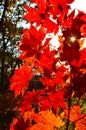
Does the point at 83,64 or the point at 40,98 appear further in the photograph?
the point at 40,98

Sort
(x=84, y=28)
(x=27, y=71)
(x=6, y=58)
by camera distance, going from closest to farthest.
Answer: (x=84, y=28) → (x=27, y=71) → (x=6, y=58)

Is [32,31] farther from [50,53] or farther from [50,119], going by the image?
[50,119]

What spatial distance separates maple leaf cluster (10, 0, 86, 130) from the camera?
5.55ft

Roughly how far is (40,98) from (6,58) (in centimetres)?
1596

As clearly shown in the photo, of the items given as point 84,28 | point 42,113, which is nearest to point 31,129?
point 42,113

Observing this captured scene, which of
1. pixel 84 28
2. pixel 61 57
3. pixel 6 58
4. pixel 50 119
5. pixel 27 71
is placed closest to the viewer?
pixel 61 57

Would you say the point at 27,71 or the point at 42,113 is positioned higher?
the point at 27,71

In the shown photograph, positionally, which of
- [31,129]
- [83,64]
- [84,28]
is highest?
[84,28]

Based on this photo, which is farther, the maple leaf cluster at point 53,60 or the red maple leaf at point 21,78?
the red maple leaf at point 21,78

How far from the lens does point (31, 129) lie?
76.2 inches

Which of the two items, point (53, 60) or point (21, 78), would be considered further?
point (21, 78)

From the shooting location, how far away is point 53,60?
1.75 meters

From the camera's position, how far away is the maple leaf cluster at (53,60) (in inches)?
66.6

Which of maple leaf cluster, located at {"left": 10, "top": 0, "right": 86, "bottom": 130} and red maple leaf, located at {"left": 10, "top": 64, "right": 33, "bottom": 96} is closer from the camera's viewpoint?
maple leaf cluster, located at {"left": 10, "top": 0, "right": 86, "bottom": 130}
